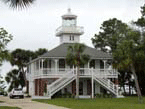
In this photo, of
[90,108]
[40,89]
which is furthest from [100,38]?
[90,108]

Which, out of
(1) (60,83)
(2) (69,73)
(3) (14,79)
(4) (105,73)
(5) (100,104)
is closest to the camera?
(5) (100,104)

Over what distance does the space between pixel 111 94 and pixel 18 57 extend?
22216mm

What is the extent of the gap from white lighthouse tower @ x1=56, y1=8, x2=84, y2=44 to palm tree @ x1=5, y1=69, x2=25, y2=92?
1515 cm

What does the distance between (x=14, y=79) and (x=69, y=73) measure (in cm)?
2101

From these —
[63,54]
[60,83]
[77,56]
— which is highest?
[63,54]

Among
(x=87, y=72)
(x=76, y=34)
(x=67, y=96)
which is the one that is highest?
(x=76, y=34)

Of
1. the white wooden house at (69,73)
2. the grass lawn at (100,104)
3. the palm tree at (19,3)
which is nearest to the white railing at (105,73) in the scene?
the white wooden house at (69,73)

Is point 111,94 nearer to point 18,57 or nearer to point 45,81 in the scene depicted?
point 45,81

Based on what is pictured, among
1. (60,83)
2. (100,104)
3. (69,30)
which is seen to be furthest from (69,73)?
(100,104)

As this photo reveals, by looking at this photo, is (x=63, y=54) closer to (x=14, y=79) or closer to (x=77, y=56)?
(x=77, y=56)

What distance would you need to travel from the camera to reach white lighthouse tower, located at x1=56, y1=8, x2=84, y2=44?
172 feet

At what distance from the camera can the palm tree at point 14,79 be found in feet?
209

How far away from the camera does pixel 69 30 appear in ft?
173

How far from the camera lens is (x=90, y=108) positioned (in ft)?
86.0
